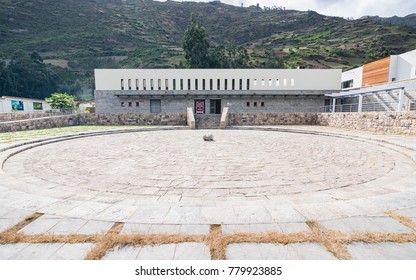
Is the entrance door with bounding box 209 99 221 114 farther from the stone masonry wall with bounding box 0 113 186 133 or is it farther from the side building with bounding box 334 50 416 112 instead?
the side building with bounding box 334 50 416 112

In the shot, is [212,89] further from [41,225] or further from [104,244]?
[104,244]

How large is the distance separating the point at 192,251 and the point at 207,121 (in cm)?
2101

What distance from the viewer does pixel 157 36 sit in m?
110

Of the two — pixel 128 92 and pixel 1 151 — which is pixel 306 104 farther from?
pixel 1 151

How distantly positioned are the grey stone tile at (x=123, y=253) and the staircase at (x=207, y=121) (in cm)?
1979

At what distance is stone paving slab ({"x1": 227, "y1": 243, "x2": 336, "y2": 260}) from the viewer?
7.04 feet

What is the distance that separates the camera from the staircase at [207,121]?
22336mm

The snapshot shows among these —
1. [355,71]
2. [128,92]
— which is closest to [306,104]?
[355,71]

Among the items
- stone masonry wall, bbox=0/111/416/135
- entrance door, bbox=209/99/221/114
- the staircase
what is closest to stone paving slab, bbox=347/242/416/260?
stone masonry wall, bbox=0/111/416/135

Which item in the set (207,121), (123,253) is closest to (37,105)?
(207,121)

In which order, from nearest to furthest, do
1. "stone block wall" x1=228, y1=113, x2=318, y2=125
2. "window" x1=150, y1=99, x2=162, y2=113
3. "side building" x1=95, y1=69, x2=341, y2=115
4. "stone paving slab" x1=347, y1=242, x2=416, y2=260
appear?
"stone paving slab" x1=347, y1=242, x2=416, y2=260
"stone block wall" x1=228, y1=113, x2=318, y2=125
"side building" x1=95, y1=69, x2=341, y2=115
"window" x1=150, y1=99, x2=162, y2=113

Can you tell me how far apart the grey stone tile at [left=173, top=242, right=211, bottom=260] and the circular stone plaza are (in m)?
0.01

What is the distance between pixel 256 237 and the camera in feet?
7.99

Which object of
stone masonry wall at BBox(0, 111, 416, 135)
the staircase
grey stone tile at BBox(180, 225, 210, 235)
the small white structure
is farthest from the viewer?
the small white structure
